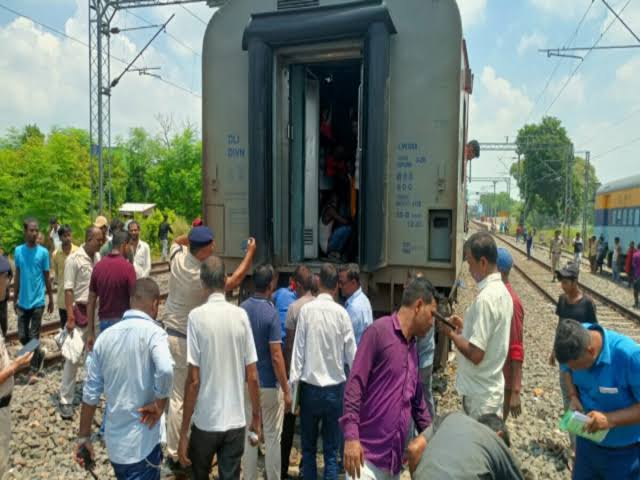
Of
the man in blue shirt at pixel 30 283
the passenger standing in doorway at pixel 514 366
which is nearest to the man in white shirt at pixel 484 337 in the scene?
the passenger standing in doorway at pixel 514 366

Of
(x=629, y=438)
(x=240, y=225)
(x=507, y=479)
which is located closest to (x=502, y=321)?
(x=629, y=438)

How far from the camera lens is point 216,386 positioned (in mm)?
3119

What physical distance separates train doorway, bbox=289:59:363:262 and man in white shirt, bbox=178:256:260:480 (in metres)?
2.56

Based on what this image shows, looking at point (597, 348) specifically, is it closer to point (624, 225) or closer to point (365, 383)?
point (365, 383)

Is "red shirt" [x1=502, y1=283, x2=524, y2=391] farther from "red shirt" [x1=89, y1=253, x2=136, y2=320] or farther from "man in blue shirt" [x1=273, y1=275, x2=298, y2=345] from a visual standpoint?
"red shirt" [x1=89, y1=253, x2=136, y2=320]

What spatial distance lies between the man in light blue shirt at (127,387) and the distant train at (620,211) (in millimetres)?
19982

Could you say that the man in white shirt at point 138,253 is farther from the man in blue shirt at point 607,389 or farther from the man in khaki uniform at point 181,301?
the man in blue shirt at point 607,389

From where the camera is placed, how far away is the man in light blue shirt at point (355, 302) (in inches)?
167

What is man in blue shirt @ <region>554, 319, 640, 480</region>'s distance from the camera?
8.68 feet

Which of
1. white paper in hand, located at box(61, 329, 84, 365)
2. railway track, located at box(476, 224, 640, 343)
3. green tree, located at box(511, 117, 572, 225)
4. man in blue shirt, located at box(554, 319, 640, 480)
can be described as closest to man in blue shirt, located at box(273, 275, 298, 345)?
white paper in hand, located at box(61, 329, 84, 365)

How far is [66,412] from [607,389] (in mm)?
4780

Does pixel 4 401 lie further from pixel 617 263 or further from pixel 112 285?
pixel 617 263

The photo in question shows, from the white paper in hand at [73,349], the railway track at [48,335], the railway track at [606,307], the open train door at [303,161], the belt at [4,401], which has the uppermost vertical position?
the open train door at [303,161]

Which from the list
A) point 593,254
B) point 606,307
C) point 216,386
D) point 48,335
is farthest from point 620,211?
point 216,386
